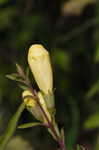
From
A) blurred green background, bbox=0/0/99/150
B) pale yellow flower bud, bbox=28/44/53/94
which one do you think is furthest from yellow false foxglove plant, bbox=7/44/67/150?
blurred green background, bbox=0/0/99/150

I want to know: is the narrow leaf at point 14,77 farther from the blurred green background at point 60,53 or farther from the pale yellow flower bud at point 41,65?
the blurred green background at point 60,53

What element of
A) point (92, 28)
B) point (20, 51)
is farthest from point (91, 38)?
point (20, 51)

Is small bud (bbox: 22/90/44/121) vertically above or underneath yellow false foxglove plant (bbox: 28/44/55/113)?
underneath

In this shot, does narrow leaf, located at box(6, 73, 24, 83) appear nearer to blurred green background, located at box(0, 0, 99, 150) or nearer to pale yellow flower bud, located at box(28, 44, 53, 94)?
pale yellow flower bud, located at box(28, 44, 53, 94)

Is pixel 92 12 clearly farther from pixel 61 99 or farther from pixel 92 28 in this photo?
pixel 61 99

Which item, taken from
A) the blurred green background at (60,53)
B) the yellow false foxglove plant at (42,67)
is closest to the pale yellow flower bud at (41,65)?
the yellow false foxglove plant at (42,67)
